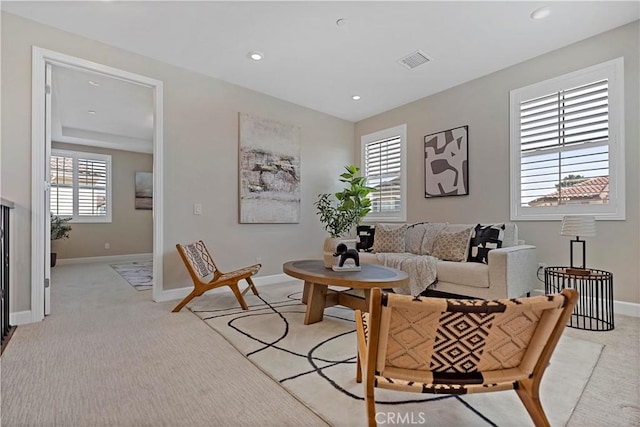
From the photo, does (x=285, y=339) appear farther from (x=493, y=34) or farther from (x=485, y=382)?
(x=493, y=34)

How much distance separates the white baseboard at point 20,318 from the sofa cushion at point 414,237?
3953 millimetres

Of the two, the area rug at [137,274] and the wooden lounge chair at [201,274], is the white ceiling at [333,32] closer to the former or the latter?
the wooden lounge chair at [201,274]

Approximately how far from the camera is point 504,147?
3.72 metres

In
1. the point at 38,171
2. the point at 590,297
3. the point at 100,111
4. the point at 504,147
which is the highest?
the point at 100,111

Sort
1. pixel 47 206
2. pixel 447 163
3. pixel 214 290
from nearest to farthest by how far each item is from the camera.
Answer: pixel 47 206 < pixel 214 290 < pixel 447 163

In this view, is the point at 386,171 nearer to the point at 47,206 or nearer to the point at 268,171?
the point at 268,171

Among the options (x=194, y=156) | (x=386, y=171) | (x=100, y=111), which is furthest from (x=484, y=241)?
(x=100, y=111)

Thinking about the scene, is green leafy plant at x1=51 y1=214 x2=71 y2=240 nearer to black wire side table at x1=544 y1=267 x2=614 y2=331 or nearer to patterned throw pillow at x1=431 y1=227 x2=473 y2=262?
patterned throw pillow at x1=431 y1=227 x2=473 y2=262

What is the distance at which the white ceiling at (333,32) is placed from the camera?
2654mm

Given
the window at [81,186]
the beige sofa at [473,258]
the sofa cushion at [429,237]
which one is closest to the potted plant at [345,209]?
the beige sofa at [473,258]

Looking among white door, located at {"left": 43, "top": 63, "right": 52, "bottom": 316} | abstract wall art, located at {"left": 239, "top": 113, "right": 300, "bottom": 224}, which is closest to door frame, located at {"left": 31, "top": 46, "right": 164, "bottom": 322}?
white door, located at {"left": 43, "top": 63, "right": 52, "bottom": 316}

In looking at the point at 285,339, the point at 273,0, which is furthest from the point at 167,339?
the point at 273,0

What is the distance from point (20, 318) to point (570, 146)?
5.45 metres
